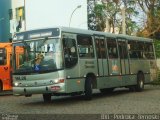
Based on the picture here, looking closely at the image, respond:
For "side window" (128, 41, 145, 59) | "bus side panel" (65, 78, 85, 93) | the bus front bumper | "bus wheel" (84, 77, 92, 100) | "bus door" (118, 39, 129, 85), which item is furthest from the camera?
"side window" (128, 41, 145, 59)

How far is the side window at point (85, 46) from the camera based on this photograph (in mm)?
20161

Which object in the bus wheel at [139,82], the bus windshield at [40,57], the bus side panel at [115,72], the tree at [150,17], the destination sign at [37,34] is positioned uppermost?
the tree at [150,17]

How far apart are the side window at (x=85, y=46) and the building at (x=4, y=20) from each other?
104 feet

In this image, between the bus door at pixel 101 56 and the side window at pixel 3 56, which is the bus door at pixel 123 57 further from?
the side window at pixel 3 56

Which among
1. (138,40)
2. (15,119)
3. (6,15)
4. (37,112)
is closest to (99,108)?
(37,112)

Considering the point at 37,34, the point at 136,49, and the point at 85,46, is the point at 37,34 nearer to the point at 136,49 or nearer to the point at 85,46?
the point at 85,46

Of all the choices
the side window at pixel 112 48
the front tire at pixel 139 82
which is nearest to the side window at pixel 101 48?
the side window at pixel 112 48

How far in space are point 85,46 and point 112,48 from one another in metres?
2.98

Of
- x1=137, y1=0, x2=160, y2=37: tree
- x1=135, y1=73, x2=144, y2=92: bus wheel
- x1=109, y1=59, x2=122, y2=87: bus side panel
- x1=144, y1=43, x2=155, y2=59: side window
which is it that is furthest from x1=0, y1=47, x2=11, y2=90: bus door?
x1=137, y1=0, x2=160, y2=37: tree

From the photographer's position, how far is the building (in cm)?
5212

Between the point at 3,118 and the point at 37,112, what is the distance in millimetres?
2326

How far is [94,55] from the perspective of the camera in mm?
21297

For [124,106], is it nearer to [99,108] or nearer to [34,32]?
[99,108]

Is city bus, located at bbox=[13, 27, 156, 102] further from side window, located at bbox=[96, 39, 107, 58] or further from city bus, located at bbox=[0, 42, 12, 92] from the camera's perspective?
city bus, located at bbox=[0, 42, 12, 92]
